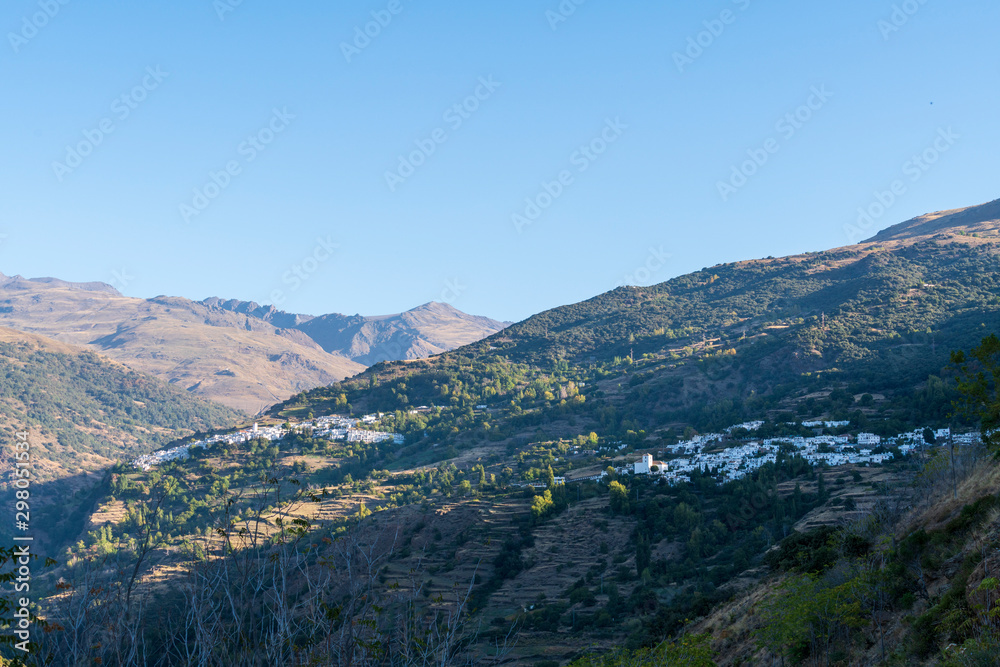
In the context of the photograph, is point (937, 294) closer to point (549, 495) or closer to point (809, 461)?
point (809, 461)

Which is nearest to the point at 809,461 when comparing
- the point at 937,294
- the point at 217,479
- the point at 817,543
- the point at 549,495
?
the point at 549,495

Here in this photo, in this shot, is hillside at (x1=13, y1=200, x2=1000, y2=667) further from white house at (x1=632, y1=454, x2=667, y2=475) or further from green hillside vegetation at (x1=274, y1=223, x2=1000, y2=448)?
white house at (x1=632, y1=454, x2=667, y2=475)

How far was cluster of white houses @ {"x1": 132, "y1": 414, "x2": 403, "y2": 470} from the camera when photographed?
147m

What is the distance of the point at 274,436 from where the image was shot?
486 ft

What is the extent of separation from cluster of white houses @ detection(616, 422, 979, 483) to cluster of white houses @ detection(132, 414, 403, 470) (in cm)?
7550

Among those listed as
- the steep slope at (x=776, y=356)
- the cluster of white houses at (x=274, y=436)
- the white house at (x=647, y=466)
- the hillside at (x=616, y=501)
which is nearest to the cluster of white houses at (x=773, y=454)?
the white house at (x=647, y=466)

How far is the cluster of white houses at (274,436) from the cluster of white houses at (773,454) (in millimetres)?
75499

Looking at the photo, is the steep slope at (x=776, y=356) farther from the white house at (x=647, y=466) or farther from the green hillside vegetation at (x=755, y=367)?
the white house at (x=647, y=466)

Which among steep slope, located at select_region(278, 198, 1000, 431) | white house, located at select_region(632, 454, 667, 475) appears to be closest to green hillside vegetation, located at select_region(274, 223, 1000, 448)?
steep slope, located at select_region(278, 198, 1000, 431)

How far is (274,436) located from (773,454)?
10143cm

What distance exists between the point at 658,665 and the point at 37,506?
158563 mm

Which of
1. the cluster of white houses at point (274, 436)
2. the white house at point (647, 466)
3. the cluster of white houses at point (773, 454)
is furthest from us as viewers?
the cluster of white houses at point (274, 436)

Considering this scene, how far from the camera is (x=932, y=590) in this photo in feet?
70.6

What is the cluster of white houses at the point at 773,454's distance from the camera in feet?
226
